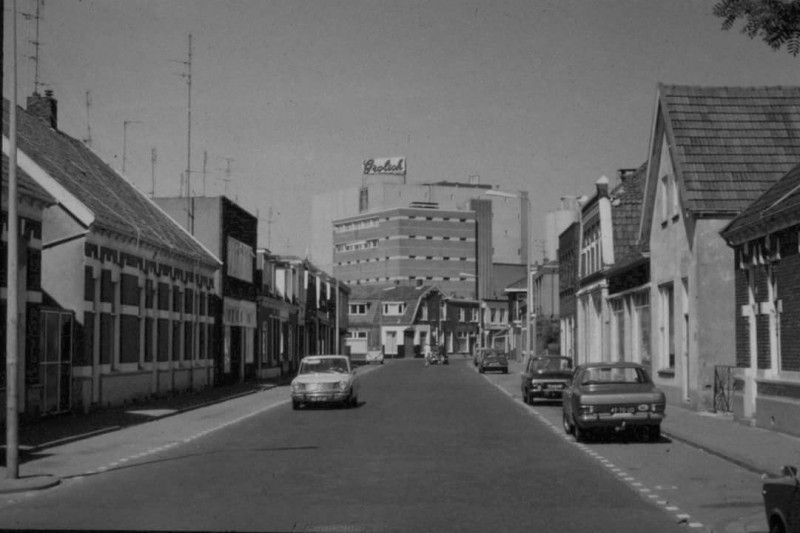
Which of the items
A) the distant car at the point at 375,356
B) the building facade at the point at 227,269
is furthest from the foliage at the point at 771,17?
the distant car at the point at 375,356

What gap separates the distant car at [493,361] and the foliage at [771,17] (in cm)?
6334

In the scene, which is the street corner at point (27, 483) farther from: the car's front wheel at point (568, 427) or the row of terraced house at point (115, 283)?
the car's front wheel at point (568, 427)

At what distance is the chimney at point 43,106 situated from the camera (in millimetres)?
37750

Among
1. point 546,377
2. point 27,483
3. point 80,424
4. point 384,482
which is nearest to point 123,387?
point 80,424

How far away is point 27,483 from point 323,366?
1874cm

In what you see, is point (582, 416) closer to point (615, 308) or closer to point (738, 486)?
point (738, 486)

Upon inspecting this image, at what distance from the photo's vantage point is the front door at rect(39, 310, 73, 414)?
26047mm

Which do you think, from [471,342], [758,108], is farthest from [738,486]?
[471,342]

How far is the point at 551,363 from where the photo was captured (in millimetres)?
34125

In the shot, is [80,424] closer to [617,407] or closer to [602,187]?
[617,407]

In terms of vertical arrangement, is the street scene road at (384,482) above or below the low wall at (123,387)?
below

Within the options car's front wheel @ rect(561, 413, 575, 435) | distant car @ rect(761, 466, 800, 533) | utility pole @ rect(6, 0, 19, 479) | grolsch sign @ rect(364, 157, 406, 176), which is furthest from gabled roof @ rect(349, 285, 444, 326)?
distant car @ rect(761, 466, 800, 533)

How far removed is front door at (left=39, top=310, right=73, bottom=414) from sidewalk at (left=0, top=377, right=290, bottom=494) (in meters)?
0.41

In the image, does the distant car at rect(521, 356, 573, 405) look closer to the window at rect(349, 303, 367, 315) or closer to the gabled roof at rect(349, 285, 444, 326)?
the gabled roof at rect(349, 285, 444, 326)
